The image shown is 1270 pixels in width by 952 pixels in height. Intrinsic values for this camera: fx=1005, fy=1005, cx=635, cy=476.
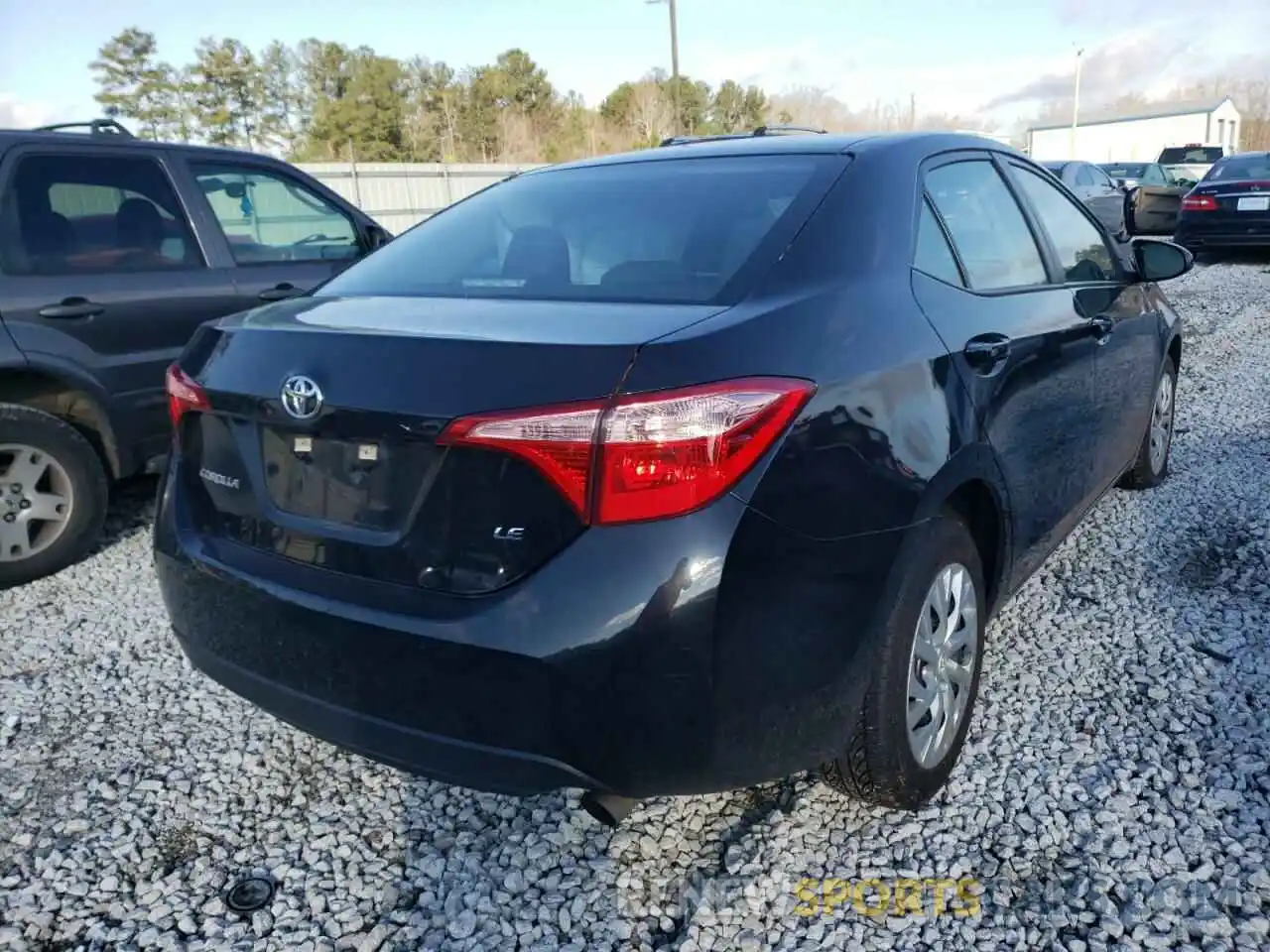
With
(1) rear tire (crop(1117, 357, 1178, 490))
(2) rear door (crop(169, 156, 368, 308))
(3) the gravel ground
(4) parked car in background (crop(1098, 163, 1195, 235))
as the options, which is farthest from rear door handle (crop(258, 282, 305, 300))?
(4) parked car in background (crop(1098, 163, 1195, 235))

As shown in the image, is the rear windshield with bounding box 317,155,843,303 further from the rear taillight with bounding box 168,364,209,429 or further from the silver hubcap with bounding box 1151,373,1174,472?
the silver hubcap with bounding box 1151,373,1174,472

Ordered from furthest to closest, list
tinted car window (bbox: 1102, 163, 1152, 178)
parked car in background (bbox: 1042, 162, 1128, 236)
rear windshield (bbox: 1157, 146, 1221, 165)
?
1. rear windshield (bbox: 1157, 146, 1221, 165)
2. tinted car window (bbox: 1102, 163, 1152, 178)
3. parked car in background (bbox: 1042, 162, 1128, 236)

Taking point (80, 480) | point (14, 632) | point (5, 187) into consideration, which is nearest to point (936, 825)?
point (14, 632)

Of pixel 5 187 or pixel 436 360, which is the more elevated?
pixel 5 187

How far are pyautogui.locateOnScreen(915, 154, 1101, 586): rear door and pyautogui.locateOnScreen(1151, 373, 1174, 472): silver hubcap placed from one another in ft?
4.50

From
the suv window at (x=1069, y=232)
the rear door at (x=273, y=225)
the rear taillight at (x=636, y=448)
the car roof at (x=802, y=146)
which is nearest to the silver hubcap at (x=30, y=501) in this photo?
the rear door at (x=273, y=225)

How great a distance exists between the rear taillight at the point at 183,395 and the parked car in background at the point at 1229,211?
1484 cm

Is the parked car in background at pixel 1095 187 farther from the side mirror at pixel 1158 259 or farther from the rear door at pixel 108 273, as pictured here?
the rear door at pixel 108 273

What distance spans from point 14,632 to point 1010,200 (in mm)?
3828

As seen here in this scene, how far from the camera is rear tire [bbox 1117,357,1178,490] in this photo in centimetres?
460

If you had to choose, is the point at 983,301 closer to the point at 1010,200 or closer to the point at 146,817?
the point at 1010,200

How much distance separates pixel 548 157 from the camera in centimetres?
4494

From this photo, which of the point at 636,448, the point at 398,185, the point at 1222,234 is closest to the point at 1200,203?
the point at 1222,234

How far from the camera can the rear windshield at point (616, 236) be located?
89.4 inches
